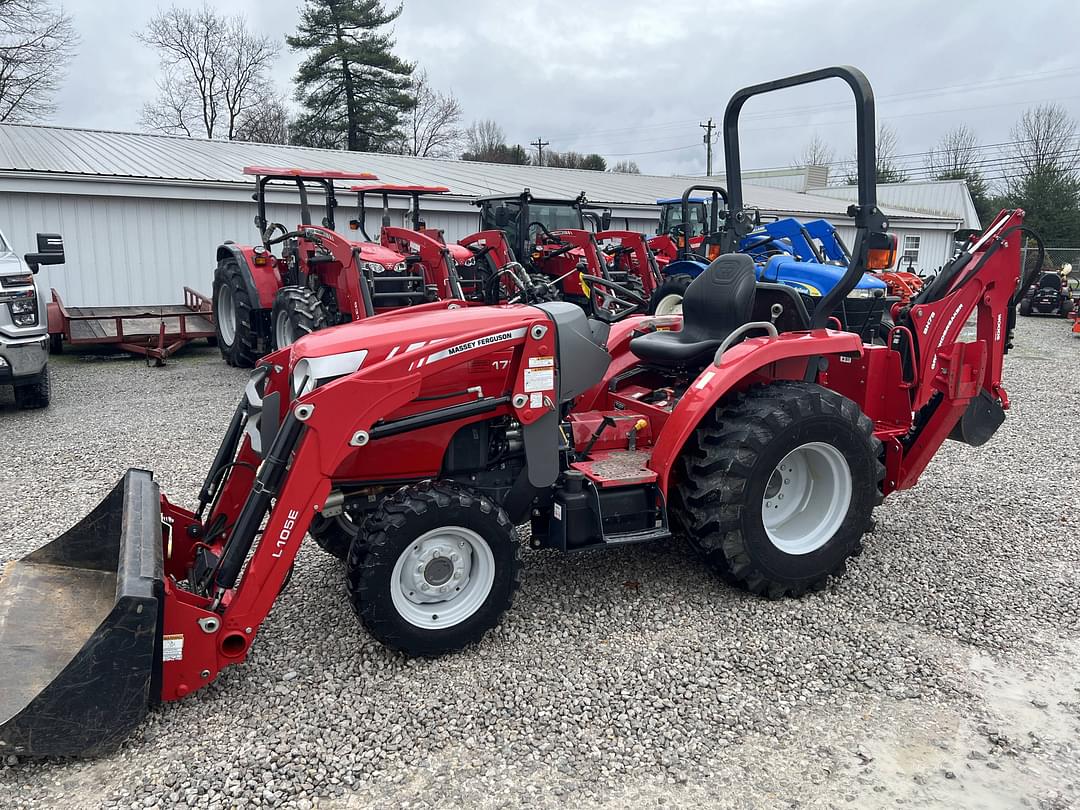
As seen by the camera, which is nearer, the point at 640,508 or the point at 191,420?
the point at 640,508

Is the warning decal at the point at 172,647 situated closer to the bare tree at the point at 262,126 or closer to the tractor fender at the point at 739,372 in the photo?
the tractor fender at the point at 739,372

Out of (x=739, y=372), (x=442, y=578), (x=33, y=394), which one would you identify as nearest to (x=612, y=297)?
(x=33, y=394)

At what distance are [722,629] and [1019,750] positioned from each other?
1.12 meters

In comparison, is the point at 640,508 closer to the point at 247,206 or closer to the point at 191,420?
A: the point at 191,420

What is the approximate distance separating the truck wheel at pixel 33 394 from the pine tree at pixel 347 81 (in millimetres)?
23097

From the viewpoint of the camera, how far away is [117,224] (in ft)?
38.8

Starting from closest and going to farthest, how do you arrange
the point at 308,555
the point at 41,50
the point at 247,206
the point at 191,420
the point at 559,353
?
1. the point at 559,353
2. the point at 308,555
3. the point at 191,420
4. the point at 247,206
5. the point at 41,50

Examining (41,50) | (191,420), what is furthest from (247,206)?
(41,50)

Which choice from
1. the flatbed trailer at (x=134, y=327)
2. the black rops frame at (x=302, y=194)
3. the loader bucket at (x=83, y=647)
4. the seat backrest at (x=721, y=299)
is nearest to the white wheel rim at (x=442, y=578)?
the loader bucket at (x=83, y=647)

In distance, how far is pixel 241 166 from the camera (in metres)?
14.2

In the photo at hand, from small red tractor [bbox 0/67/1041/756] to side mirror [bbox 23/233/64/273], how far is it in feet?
15.5

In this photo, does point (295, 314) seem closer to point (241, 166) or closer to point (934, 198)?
point (241, 166)

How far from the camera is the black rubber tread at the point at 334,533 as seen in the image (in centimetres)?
341

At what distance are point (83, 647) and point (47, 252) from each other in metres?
6.07
